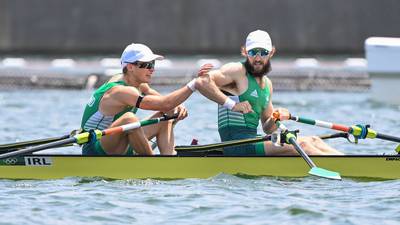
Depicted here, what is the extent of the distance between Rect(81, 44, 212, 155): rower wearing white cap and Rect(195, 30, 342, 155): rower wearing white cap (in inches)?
18.5

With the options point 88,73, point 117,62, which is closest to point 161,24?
point 117,62

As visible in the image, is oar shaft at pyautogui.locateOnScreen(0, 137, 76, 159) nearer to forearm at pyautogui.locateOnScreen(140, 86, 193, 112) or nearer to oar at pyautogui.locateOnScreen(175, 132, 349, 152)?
forearm at pyautogui.locateOnScreen(140, 86, 193, 112)

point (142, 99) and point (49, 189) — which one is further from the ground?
point (142, 99)

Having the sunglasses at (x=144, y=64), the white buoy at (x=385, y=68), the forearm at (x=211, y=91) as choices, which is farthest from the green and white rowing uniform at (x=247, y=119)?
the white buoy at (x=385, y=68)

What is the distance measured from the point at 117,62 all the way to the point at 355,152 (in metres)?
15.1

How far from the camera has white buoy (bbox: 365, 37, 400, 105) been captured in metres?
20.8

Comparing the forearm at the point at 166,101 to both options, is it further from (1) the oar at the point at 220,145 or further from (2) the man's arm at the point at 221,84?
(1) the oar at the point at 220,145

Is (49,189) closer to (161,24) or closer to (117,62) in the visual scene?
(117,62)

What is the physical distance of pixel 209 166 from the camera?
11258 mm

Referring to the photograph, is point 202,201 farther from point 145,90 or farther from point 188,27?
point 188,27

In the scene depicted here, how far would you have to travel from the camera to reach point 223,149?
38.9 feet

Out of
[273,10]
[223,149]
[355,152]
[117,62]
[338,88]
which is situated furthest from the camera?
[273,10]

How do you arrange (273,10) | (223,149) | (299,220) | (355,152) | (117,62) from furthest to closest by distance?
(273,10) < (117,62) < (355,152) < (223,149) < (299,220)

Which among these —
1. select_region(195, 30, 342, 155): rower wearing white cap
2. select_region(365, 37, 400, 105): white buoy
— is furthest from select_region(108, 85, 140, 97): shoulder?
select_region(365, 37, 400, 105): white buoy
